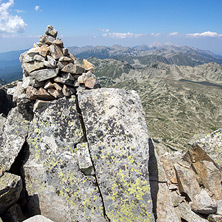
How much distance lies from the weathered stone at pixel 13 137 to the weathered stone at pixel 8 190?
135cm

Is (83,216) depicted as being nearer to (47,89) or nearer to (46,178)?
(46,178)

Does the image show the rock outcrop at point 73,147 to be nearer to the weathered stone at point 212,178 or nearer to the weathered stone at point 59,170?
the weathered stone at point 59,170

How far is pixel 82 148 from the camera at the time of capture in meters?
10.3

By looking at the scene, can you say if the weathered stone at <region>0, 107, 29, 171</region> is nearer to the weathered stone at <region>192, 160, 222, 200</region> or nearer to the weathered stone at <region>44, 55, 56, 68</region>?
the weathered stone at <region>44, 55, 56, 68</region>

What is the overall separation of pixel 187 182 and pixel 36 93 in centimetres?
1326

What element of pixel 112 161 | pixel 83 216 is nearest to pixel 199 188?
pixel 112 161

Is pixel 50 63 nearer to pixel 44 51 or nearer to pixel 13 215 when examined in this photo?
pixel 44 51

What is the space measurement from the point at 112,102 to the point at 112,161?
3.82 metres

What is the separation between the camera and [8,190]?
8359mm

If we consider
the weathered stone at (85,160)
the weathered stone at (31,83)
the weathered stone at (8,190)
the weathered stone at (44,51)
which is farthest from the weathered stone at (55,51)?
the weathered stone at (8,190)

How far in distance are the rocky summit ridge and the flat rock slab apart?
0.05 m

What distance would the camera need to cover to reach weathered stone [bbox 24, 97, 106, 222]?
9.69m

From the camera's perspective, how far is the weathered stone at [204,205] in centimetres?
1106

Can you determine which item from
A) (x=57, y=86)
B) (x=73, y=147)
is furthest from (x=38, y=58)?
(x=73, y=147)
